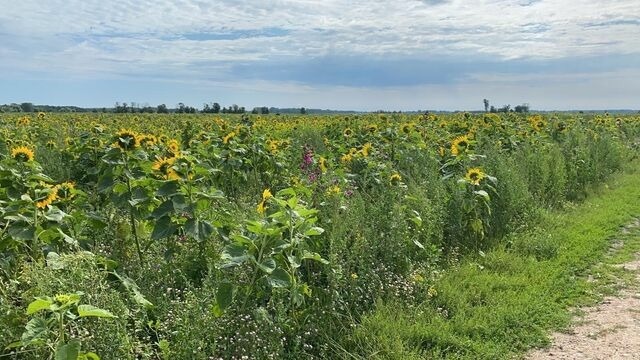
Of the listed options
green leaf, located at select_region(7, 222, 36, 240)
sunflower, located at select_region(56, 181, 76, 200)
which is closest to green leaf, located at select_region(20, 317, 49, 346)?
green leaf, located at select_region(7, 222, 36, 240)

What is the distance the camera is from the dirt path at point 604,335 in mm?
3777

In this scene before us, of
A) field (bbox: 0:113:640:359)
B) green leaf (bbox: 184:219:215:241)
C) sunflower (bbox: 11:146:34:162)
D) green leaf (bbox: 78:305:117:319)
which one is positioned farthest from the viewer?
sunflower (bbox: 11:146:34:162)

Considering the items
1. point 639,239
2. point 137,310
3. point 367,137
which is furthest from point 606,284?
point 367,137

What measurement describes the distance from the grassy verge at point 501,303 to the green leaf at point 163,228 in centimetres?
133

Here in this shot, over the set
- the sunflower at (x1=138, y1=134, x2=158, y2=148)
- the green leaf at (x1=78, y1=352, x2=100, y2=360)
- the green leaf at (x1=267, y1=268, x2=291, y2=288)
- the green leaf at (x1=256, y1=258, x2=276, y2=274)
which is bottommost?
the green leaf at (x1=78, y1=352, x2=100, y2=360)

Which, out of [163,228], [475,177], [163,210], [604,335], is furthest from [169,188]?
[475,177]

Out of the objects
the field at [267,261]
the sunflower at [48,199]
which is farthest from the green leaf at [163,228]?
the sunflower at [48,199]

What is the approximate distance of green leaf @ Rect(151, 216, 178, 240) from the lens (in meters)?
3.61

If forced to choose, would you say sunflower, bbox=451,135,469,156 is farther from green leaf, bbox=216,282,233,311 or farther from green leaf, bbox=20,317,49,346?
green leaf, bbox=20,317,49,346

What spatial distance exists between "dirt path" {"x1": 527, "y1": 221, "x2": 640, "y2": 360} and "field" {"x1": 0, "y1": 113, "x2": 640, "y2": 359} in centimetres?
18

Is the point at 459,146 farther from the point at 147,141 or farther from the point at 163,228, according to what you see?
the point at 163,228

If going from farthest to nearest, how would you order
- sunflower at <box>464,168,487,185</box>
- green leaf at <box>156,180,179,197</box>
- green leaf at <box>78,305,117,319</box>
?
sunflower at <box>464,168,487,185</box>, green leaf at <box>156,180,179,197</box>, green leaf at <box>78,305,117,319</box>

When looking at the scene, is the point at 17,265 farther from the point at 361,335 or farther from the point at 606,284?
the point at 606,284

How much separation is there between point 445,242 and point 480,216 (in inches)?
24.3
